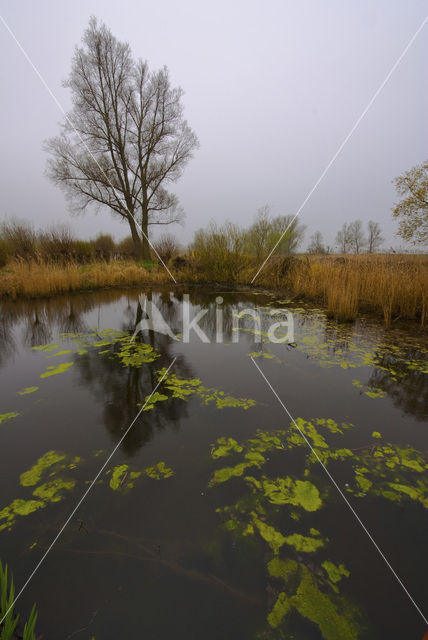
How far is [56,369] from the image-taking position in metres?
3.42

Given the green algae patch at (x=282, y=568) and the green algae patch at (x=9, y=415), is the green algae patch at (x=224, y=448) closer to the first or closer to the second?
the green algae patch at (x=282, y=568)

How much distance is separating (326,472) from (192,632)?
119 cm

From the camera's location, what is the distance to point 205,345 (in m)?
4.48

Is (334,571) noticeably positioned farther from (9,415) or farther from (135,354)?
(135,354)

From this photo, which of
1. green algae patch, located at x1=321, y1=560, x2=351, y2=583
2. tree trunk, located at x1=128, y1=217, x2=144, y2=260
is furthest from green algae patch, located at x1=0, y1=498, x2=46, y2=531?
tree trunk, located at x1=128, y1=217, x2=144, y2=260

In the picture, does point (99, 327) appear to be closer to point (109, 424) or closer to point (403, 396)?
point (109, 424)

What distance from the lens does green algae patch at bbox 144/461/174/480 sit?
1806 mm

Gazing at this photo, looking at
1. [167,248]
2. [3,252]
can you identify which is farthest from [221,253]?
[3,252]

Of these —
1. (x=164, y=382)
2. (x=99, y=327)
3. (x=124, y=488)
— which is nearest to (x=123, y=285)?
(x=99, y=327)

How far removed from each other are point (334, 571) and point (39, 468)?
194cm

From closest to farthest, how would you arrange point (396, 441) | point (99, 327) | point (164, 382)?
point (396, 441)
point (164, 382)
point (99, 327)

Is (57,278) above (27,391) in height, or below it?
above

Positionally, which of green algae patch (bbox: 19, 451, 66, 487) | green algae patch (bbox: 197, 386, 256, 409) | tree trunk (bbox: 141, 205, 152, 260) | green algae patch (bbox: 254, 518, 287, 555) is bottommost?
green algae patch (bbox: 254, 518, 287, 555)

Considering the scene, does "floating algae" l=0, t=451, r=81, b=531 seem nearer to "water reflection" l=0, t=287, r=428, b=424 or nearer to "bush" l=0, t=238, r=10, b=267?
"water reflection" l=0, t=287, r=428, b=424
